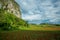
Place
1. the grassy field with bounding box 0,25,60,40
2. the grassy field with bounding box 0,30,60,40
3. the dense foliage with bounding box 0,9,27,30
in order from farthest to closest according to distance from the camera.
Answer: the dense foliage with bounding box 0,9,27,30 → the grassy field with bounding box 0,25,60,40 → the grassy field with bounding box 0,30,60,40

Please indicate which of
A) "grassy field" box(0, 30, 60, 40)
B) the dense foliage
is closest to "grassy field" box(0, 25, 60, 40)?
"grassy field" box(0, 30, 60, 40)

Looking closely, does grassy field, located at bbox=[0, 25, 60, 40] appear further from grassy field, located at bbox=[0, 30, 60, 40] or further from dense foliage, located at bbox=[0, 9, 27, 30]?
dense foliage, located at bbox=[0, 9, 27, 30]

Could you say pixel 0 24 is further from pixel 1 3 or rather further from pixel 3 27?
pixel 1 3

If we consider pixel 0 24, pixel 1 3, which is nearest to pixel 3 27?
pixel 0 24

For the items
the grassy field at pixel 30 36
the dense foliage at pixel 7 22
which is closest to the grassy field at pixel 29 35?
the grassy field at pixel 30 36

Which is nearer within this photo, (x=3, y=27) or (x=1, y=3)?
(x=3, y=27)

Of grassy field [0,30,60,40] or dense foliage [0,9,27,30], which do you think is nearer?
grassy field [0,30,60,40]

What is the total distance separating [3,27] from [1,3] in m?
91.4

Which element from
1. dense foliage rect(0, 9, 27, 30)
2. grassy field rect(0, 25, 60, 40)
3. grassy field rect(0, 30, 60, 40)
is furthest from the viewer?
dense foliage rect(0, 9, 27, 30)

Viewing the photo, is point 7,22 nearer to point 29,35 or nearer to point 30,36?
point 29,35

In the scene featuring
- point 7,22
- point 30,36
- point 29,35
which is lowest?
point 29,35

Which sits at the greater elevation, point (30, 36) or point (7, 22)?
point (7, 22)

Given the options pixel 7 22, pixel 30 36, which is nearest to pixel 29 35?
pixel 30 36

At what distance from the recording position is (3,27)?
342 feet
